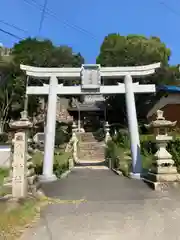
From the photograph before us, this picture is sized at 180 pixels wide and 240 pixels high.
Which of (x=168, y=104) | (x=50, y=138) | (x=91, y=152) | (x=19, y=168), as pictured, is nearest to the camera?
(x=19, y=168)

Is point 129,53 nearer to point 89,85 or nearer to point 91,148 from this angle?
point 91,148

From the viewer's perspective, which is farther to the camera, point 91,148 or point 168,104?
point 91,148

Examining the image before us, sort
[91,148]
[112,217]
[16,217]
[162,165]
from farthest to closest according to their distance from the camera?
1. [91,148]
2. [162,165]
3. [112,217]
4. [16,217]

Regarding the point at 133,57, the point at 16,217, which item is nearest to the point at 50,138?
the point at 16,217

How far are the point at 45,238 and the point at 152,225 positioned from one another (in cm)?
213

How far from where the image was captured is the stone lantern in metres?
8.35

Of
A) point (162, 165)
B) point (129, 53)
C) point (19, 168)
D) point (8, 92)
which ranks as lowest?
point (162, 165)

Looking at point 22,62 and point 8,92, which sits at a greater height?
point 22,62

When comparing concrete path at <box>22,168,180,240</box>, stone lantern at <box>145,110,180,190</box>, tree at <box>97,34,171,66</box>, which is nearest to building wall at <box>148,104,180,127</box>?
tree at <box>97,34,171,66</box>

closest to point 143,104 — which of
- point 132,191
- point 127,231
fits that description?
point 132,191

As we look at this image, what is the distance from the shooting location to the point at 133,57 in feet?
74.9

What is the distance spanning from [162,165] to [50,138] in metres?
5.18

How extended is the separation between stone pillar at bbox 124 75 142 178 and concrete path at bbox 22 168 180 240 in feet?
8.10

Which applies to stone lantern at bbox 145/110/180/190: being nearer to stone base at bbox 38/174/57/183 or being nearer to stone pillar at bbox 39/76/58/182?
stone base at bbox 38/174/57/183
